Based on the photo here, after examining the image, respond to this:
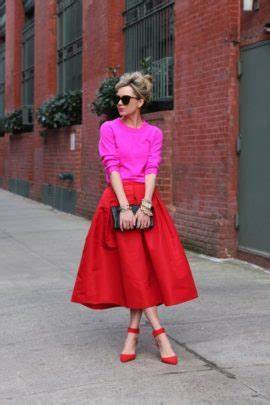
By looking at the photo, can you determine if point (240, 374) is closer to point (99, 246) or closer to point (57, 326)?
point (99, 246)

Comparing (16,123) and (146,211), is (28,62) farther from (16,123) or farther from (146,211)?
(146,211)

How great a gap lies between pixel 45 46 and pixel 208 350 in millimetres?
13609

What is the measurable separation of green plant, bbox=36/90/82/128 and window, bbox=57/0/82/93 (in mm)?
281

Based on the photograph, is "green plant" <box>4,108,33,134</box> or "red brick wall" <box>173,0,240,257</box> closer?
"red brick wall" <box>173,0,240,257</box>

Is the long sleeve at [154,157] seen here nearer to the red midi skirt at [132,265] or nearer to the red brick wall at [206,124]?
the red midi skirt at [132,265]

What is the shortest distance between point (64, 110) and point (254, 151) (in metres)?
7.90

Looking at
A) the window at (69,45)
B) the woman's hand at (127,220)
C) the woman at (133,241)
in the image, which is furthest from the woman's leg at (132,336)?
the window at (69,45)

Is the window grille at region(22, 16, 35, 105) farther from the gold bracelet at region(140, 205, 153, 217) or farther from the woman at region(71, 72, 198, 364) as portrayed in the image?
the gold bracelet at region(140, 205, 153, 217)

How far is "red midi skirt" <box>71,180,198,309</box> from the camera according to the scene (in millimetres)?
4934

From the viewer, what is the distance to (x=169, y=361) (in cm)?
499

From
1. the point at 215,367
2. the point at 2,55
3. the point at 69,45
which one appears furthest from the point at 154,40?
the point at 2,55

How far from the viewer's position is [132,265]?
16.2 feet

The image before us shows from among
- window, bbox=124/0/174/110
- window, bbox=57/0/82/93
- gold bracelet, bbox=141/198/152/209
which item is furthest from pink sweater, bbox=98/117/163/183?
window, bbox=57/0/82/93

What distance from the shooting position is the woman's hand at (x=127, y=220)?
16.0 ft
